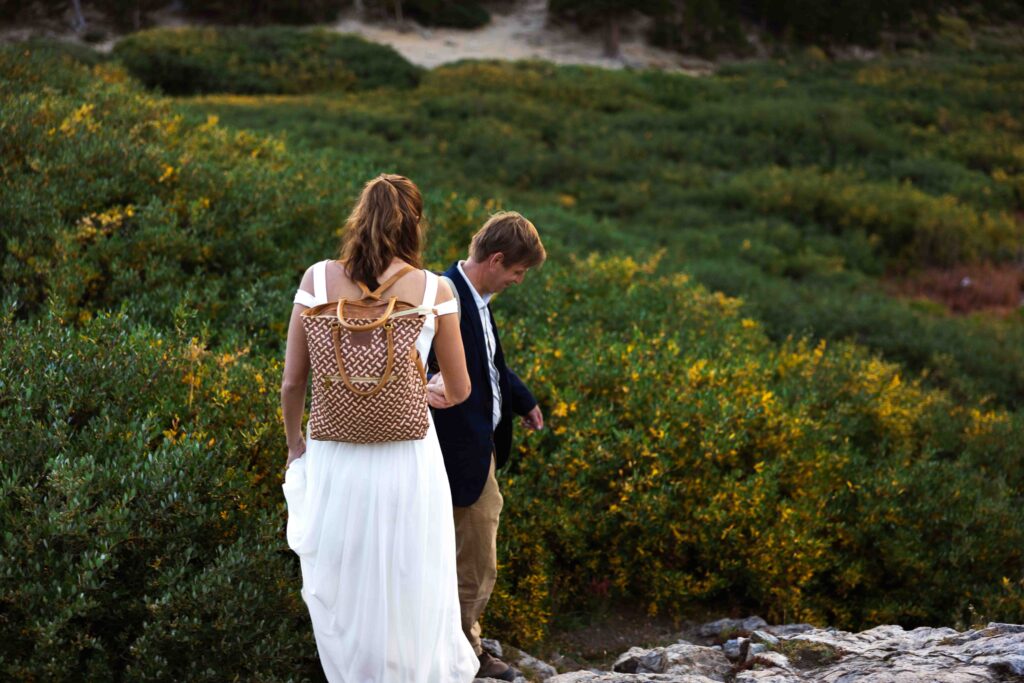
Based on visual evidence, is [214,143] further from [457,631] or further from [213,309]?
[457,631]

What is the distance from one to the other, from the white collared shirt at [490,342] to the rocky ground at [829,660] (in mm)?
1229

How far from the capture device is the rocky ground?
139 inches

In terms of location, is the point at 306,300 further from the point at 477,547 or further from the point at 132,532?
the point at 132,532

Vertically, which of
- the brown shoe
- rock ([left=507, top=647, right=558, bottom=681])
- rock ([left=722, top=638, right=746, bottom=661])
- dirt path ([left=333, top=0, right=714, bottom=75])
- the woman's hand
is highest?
dirt path ([left=333, top=0, right=714, bottom=75])

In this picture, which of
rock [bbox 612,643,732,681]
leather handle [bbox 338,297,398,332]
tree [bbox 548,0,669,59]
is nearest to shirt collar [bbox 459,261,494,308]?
leather handle [bbox 338,297,398,332]

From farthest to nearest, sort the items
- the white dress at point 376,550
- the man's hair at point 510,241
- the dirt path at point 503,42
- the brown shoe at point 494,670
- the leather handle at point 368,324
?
the dirt path at point 503,42
the brown shoe at point 494,670
the man's hair at point 510,241
the white dress at point 376,550
the leather handle at point 368,324

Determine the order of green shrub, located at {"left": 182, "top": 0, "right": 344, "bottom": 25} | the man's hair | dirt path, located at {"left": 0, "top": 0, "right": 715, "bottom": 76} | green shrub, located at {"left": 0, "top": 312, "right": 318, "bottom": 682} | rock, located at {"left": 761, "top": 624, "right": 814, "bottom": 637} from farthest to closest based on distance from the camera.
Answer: green shrub, located at {"left": 182, "top": 0, "right": 344, "bottom": 25}
dirt path, located at {"left": 0, "top": 0, "right": 715, "bottom": 76}
rock, located at {"left": 761, "top": 624, "right": 814, "bottom": 637}
green shrub, located at {"left": 0, "top": 312, "right": 318, "bottom": 682}
the man's hair

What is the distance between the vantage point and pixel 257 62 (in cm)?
2812

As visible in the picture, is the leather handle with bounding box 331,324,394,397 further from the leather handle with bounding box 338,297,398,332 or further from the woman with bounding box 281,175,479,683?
the woman with bounding box 281,175,479,683

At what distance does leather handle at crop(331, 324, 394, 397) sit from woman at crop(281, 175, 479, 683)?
0.14 meters

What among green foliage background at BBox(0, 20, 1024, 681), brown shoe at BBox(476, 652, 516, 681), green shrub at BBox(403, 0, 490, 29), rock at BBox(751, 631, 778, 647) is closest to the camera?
green foliage background at BBox(0, 20, 1024, 681)

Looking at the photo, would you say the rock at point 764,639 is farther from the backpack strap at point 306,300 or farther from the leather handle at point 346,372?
the backpack strap at point 306,300

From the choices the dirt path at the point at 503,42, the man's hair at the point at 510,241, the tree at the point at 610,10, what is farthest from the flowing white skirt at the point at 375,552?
the tree at the point at 610,10

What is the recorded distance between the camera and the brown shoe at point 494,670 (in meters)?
3.88
